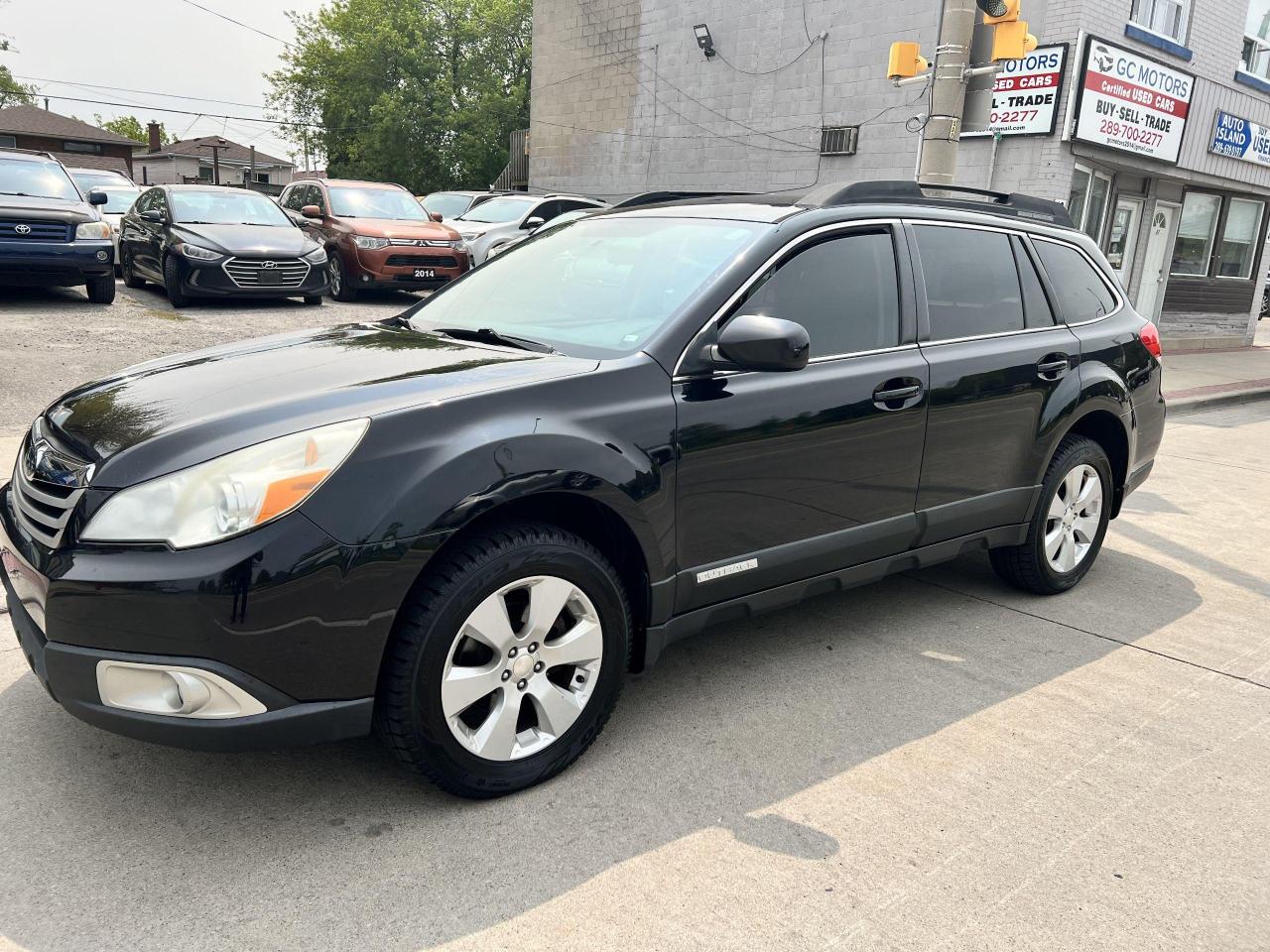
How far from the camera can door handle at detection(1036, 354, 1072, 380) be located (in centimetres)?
433

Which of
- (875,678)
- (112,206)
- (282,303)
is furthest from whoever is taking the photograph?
(112,206)

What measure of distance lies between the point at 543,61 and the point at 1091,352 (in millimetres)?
21613

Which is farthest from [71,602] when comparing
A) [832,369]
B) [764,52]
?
[764,52]

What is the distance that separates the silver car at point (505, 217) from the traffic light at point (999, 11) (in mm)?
7847

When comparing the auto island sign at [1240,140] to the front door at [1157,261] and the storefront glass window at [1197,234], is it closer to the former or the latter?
the storefront glass window at [1197,234]

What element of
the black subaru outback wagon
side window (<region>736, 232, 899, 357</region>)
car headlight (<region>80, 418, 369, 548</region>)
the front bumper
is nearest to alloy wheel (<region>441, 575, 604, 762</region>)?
the black subaru outback wagon

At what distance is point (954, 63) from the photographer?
26.0ft

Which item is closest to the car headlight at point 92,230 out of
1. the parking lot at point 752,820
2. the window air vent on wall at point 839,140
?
the parking lot at point 752,820

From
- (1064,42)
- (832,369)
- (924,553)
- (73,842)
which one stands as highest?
(1064,42)

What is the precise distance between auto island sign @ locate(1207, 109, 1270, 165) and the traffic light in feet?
32.8

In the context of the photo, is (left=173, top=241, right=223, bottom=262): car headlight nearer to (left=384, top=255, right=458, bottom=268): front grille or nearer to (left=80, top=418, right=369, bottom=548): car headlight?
(left=384, top=255, right=458, bottom=268): front grille

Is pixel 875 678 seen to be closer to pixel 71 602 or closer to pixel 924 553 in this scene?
pixel 924 553

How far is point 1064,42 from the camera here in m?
13.1

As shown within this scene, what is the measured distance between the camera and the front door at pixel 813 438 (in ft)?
10.6
